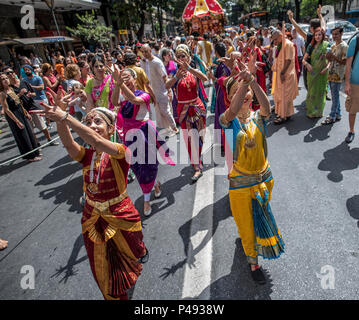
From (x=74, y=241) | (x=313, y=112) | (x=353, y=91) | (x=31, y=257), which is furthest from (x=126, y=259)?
(x=313, y=112)

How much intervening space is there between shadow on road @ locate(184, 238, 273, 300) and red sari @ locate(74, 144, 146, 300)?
0.80m

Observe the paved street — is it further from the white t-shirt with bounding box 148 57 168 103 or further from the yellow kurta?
the white t-shirt with bounding box 148 57 168 103

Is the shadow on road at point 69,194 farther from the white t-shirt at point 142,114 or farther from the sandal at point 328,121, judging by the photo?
the sandal at point 328,121

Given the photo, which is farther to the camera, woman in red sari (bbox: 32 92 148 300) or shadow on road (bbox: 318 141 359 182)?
shadow on road (bbox: 318 141 359 182)

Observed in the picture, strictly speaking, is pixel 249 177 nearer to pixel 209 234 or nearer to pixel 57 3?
pixel 209 234

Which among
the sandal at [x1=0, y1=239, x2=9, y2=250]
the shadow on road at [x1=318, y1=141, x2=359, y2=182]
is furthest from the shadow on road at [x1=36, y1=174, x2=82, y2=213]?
the shadow on road at [x1=318, y1=141, x2=359, y2=182]

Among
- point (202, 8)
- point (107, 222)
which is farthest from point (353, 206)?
point (202, 8)

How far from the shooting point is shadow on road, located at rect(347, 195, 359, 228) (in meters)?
2.99

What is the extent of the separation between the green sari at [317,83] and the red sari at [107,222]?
212 inches

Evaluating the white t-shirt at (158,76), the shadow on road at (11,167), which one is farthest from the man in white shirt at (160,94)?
the shadow on road at (11,167)

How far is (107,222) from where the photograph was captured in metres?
2.14

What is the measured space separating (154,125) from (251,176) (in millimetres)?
1993
